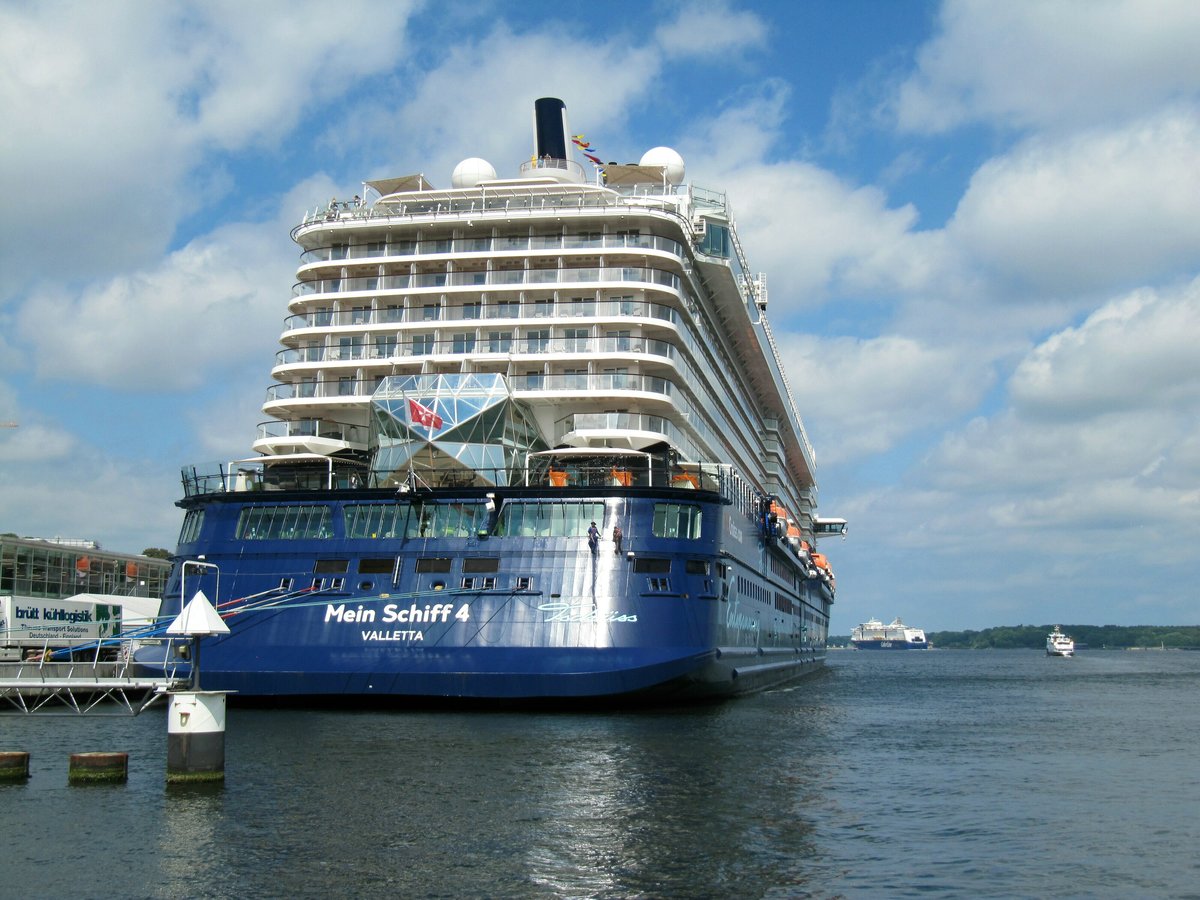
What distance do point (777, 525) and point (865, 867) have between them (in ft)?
145

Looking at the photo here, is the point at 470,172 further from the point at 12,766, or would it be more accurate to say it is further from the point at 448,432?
the point at 12,766

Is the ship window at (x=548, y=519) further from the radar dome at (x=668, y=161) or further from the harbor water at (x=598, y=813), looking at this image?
the radar dome at (x=668, y=161)

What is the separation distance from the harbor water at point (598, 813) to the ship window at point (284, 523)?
A: 6.06m

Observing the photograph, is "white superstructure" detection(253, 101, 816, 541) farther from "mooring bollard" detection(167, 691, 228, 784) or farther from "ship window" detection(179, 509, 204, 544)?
"mooring bollard" detection(167, 691, 228, 784)

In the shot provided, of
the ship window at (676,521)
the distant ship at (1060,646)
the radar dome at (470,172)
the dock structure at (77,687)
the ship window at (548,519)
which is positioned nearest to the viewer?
the dock structure at (77,687)

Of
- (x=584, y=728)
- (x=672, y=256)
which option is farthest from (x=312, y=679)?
(x=672, y=256)

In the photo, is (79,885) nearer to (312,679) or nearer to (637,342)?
(312,679)

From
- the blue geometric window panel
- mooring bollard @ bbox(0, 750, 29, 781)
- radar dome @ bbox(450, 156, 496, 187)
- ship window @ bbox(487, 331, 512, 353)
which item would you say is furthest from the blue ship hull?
radar dome @ bbox(450, 156, 496, 187)

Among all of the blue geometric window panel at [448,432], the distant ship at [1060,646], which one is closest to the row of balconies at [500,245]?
the blue geometric window panel at [448,432]

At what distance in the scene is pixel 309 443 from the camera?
1773 inches

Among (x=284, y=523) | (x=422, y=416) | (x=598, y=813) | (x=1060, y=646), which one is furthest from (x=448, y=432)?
(x=1060, y=646)

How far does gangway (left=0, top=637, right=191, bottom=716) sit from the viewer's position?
1204 inches

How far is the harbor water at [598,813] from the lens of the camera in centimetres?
1741

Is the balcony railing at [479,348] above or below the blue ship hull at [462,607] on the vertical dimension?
above
